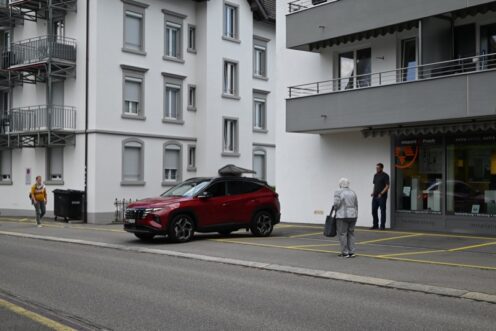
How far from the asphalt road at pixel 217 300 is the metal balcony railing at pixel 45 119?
16026 mm

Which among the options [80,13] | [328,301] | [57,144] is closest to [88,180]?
[57,144]

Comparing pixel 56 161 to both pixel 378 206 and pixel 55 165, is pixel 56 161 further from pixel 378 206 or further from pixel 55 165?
pixel 378 206

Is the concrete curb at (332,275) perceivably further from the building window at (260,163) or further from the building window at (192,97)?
the building window at (260,163)

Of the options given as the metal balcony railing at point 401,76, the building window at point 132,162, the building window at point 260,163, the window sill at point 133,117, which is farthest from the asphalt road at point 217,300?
the building window at point 260,163

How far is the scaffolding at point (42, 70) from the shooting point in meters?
27.0

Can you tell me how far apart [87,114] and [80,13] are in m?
4.56

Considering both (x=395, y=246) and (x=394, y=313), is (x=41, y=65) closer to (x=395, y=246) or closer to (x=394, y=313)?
Result: (x=395, y=246)

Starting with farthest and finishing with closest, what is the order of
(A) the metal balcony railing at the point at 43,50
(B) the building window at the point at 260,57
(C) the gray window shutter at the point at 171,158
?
(B) the building window at the point at 260,57 → (C) the gray window shutter at the point at 171,158 → (A) the metal balcony railing at the point at 43,50

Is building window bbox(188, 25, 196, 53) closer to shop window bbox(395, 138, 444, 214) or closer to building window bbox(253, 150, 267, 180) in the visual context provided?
building window bbox(253, 150, 267, 180)

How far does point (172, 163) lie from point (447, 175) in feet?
51.7

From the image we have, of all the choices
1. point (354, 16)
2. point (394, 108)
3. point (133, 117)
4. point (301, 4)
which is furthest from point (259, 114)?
point (394, 108)

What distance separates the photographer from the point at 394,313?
7.62 meters

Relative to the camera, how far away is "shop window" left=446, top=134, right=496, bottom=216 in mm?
17062

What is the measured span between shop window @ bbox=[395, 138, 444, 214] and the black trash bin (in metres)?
13.6
